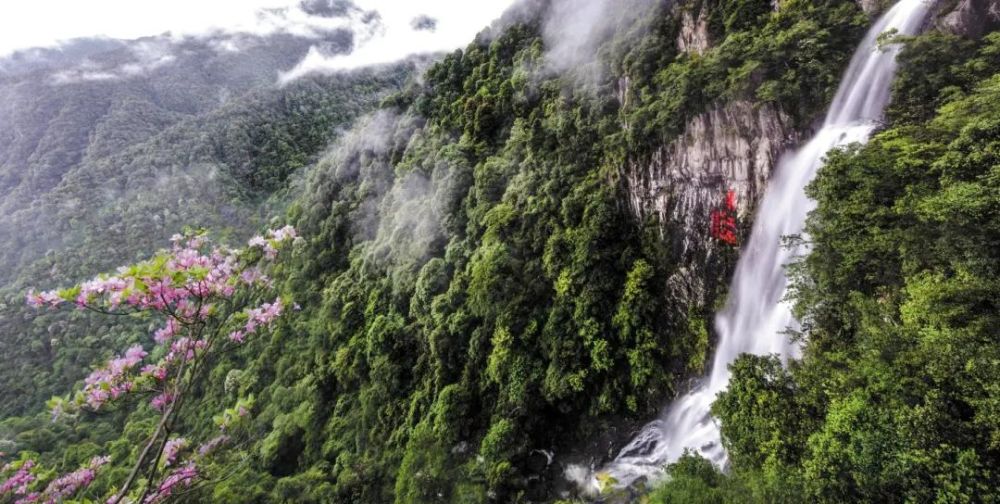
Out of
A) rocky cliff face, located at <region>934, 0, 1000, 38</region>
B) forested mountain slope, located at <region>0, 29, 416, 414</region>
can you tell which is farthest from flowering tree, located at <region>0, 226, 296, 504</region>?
forested mountain slope, located at <region>0, 29, 416, 414</region>

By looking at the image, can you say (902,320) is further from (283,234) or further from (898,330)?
(283,234)

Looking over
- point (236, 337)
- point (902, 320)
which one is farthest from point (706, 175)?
point (236, 337)

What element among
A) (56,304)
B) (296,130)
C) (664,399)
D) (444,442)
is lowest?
(444,442)

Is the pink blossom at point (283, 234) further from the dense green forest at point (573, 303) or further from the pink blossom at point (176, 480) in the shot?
the pink blossom at point (176, 480)

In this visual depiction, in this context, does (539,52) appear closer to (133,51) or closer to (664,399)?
(664,399)

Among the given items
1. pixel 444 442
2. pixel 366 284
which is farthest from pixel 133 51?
pixel 444 442
